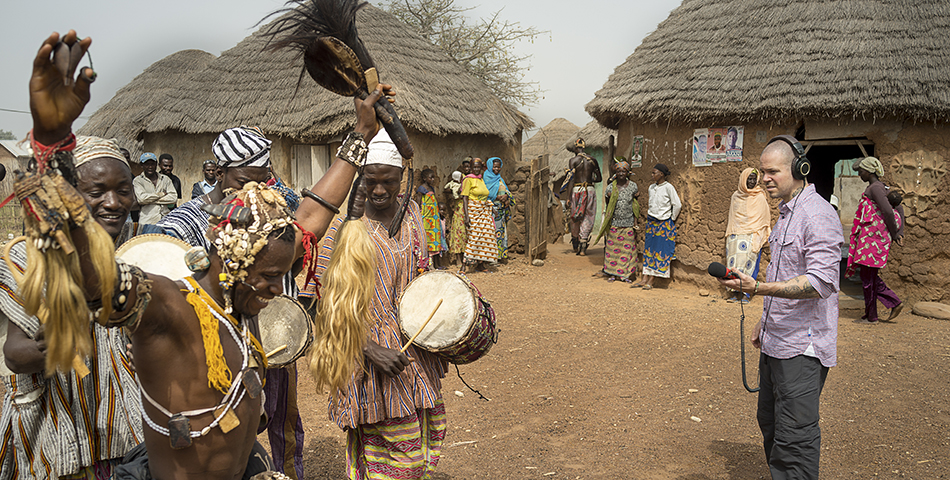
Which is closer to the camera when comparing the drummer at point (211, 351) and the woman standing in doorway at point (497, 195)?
the drummer at point (211, 351)

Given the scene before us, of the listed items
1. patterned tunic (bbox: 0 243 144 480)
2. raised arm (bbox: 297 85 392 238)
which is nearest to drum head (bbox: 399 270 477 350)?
raised arm (bbox: 297 85 392 238)

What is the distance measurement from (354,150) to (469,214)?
30.7ft

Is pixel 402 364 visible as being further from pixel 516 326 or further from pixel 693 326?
pixel 693 326

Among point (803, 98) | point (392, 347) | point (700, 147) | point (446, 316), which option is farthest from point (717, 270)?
point (700, 147)

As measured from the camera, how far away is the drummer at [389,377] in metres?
2.77

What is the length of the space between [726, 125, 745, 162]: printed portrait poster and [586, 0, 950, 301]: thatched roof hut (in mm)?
62

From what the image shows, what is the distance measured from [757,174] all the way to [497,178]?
469 cm

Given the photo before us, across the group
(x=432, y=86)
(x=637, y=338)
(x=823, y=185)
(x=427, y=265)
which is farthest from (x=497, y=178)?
(x=427, y=265)

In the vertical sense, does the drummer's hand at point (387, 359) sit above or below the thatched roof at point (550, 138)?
below

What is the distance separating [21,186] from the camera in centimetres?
115

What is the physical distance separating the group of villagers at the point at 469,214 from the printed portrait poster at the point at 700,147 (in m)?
3.60

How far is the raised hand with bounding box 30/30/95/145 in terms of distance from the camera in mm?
1122

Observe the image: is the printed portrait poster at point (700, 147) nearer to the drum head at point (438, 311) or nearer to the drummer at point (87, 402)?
the drum head at point (438, 311)

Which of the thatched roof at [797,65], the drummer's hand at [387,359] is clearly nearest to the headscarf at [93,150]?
the drummer's hand at [387,359]
